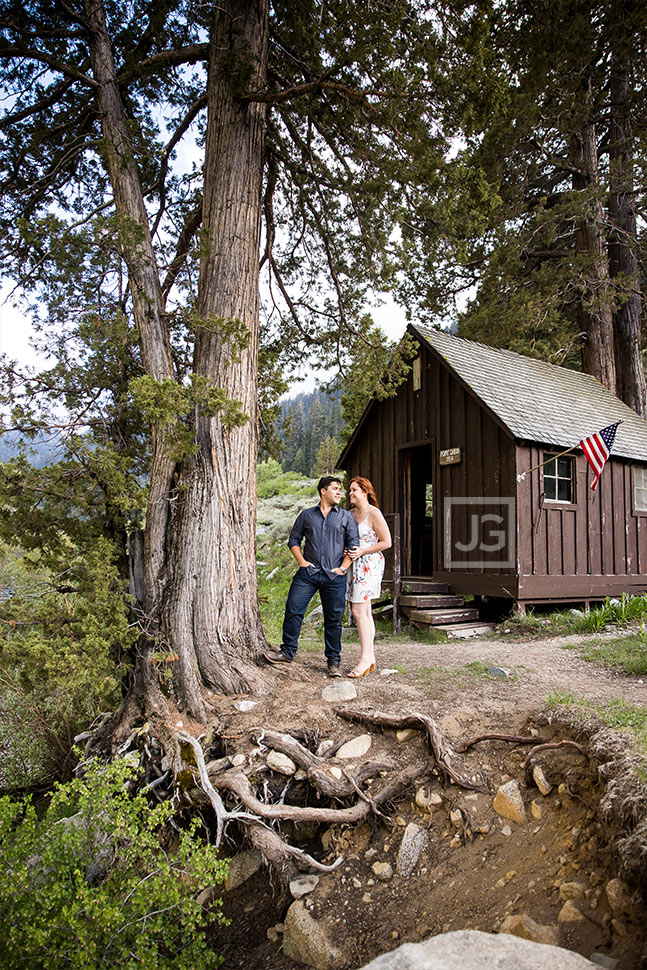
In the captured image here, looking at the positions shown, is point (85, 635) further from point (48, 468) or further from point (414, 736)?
point (414, 736)

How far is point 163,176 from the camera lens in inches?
268

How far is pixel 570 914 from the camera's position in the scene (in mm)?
2607

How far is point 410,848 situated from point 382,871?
213 millimetres

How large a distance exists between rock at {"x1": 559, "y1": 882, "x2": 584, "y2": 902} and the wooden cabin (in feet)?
23.7

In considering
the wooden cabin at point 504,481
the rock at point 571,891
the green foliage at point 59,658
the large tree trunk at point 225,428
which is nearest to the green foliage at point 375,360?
the large tree trunk at point 225,428

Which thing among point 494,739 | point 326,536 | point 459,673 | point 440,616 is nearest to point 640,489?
point 440,616

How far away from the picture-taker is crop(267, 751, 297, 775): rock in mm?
4168

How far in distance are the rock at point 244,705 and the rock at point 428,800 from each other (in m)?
1.51

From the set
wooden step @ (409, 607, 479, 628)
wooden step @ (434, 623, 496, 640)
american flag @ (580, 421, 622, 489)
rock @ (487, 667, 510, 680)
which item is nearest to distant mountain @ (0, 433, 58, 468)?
rock @ (487, 667, 510, 680)

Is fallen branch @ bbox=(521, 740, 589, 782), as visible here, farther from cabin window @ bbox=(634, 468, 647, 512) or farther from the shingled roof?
cabin window @ bbox=(634, 468, 647, 512)

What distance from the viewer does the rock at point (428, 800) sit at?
148 inches

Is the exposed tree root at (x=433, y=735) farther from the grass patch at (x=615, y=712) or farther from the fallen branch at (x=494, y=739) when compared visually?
→ the grass patch at (x=615, y=712)

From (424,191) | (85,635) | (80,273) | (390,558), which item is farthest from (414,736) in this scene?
(390,558)

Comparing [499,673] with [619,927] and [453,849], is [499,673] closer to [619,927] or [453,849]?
[453,849]
